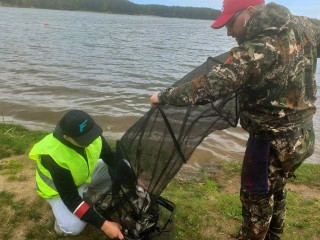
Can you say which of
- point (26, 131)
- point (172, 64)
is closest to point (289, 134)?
point (26, 131)

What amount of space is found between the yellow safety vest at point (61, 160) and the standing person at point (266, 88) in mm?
1181

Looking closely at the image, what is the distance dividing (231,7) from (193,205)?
2955mm

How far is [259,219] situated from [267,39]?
1.78 m

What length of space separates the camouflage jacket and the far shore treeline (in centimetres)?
15753

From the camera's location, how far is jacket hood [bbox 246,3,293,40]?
114 inches

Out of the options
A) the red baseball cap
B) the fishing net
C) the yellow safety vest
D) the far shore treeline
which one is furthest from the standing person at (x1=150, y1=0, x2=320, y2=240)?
the far shore treeline

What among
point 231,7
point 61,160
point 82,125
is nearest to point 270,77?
point 231,7

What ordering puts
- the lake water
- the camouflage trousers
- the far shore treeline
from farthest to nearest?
the far shore treeline → the lake water → the camouflage trousers

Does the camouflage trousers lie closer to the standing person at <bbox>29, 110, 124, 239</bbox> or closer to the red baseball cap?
the red baseball cap

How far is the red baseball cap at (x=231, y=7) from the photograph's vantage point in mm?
2949

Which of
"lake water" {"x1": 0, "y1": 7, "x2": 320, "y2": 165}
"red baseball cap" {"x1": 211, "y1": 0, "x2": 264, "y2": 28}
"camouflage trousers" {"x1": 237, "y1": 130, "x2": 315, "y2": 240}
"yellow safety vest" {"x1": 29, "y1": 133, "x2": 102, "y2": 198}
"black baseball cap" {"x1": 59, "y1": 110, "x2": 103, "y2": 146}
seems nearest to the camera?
"red baseball cap" {"x1": 211, "y1": 0, "x2": 264, "y2": 28}

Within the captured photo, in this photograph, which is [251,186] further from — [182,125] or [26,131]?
[26,131]

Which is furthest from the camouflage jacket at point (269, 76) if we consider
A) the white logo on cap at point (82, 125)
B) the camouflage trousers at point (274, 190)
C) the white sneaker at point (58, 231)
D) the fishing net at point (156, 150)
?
the white sneaker at point (58, 231)

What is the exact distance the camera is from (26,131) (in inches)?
344
